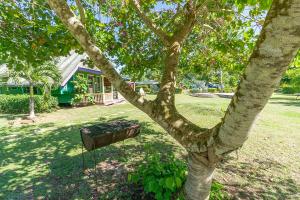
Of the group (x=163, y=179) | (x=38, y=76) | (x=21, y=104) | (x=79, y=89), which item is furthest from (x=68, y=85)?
(x=163, y=179)

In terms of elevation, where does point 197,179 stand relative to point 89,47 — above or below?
below

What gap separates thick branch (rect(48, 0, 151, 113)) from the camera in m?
2.18

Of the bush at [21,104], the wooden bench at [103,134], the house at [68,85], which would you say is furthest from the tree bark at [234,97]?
the bush at [21,104]

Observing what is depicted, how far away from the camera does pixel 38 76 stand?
12.0 m

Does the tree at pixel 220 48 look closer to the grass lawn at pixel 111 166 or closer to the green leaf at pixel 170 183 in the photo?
the green leaf at pixel 170 183

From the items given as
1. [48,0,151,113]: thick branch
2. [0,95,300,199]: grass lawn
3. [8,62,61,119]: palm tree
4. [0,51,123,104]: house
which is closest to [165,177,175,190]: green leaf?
[0,95,300,199]: grass lawn

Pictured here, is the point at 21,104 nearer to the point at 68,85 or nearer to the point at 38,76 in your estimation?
the point at 38,76

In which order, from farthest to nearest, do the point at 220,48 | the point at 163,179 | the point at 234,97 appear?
the point at 220,48 < the point at 163,179 < the point at 234,97

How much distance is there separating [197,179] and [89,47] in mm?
2247

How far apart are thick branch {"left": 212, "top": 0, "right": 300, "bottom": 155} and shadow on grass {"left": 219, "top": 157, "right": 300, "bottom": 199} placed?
2.78m

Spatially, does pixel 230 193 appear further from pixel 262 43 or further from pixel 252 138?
pixel 252 138

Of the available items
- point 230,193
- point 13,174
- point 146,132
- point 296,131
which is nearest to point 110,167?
point 13,174

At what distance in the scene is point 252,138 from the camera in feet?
24.7

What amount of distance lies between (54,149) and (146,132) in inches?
144
